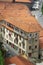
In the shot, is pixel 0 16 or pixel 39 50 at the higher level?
pixel 0 16

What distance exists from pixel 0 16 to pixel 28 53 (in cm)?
897

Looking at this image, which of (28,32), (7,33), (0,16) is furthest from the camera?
(0,16)

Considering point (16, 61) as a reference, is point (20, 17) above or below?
above

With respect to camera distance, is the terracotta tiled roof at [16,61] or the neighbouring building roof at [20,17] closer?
the terracotta tiled roof at [16,61]

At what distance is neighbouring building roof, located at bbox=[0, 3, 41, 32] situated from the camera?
31.9 metres

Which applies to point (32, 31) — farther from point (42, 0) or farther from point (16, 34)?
point (42, 0)

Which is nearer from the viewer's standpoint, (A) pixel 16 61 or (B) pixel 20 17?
(A) pixel 16 61

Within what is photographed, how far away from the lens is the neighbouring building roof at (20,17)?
31.9 m

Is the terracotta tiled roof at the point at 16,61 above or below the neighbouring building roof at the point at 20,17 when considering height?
below

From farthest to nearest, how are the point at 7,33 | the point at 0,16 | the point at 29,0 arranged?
the point at 29,0, the point at 0,16, the point at 7,33

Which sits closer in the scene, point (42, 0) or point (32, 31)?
point (32, 31)

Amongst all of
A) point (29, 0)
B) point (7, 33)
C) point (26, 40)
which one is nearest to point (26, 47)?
point (26, 40)

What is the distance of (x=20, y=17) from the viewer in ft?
128

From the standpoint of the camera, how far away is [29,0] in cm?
5572
